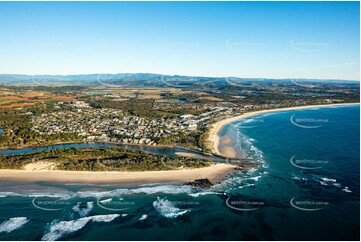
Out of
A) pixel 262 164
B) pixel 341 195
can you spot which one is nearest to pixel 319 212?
pixel 341 195

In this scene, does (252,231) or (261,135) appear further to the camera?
(261,135)

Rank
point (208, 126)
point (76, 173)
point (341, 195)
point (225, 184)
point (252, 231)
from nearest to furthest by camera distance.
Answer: point (252, 231) < point (341, 195) < point (225, 184) < point (76, 173) < point (208, 126)

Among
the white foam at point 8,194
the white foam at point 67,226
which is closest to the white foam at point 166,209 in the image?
the white foam at point 67,226

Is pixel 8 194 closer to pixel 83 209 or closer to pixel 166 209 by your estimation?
pixel 83 209

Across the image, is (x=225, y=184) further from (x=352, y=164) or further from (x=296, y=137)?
(x=296, y=137)

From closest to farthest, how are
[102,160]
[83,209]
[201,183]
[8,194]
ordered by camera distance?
[83,209] → [8,194] → [201,183] → [102,160]

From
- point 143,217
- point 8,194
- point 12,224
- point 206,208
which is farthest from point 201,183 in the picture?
point 8,194

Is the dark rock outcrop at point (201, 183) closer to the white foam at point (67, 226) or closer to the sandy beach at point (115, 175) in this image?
the sandy beach at point (115, 175)
